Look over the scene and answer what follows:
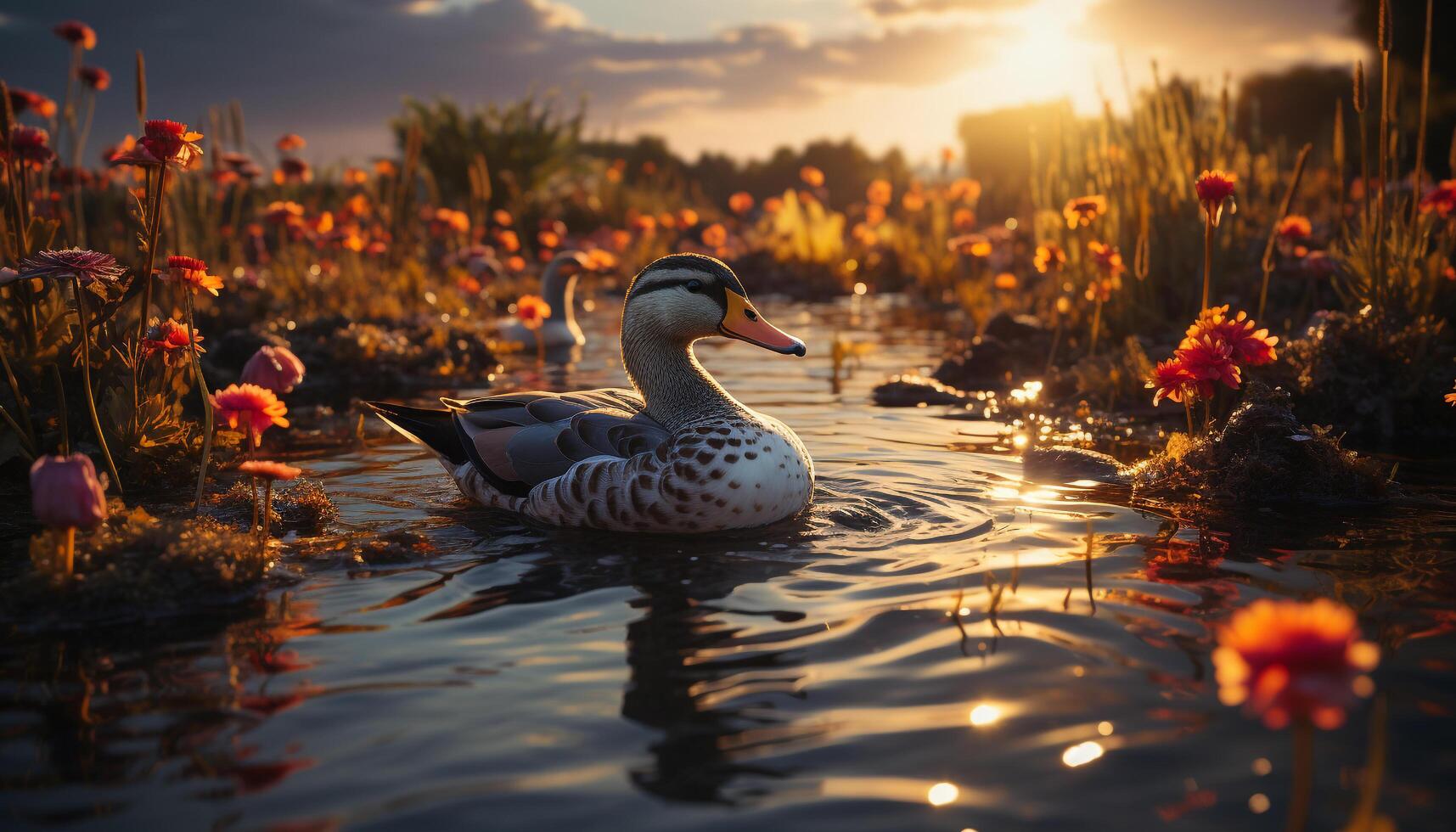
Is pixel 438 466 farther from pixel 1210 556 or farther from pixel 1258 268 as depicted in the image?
pixel 1258 268

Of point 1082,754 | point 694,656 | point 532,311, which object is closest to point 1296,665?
point 1082,754

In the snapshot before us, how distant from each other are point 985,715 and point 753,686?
0.74 m

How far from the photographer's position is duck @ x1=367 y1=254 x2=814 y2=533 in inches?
217

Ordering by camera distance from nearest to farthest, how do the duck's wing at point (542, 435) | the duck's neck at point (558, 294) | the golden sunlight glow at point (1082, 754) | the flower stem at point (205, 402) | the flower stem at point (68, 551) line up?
the golden sunlight glow at point (1082, 754) → the flower stem at point (68, 551) → the flower stem at point (205, 402) → the duck's wing at point (542, 435) → the duck's neck at point (558, 294)

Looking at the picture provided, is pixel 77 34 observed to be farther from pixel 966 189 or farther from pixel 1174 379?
pixel 966 189

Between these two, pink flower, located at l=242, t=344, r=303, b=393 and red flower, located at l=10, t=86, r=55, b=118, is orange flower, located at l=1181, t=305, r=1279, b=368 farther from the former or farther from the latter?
red flower, located at l=10, t=86, r=55, b=118

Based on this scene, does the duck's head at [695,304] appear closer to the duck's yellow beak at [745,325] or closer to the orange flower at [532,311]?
the duck's yellow beak at [745,325]

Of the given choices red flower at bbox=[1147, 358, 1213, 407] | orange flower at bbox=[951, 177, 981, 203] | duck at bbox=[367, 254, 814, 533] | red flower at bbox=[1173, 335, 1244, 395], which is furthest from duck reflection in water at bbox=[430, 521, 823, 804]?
orange flower at bbox=[951, 177, 981, 203]

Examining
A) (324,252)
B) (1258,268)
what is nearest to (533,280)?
(324,252)

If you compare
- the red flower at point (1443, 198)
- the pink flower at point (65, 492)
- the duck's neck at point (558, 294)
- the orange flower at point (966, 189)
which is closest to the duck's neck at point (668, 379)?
the pink flower at point (65, 492)

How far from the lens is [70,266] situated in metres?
4.73

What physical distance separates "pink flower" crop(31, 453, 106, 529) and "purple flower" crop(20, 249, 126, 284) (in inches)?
46.2

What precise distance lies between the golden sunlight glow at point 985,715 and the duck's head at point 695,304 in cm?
272

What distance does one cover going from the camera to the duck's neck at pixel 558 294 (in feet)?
44.9
